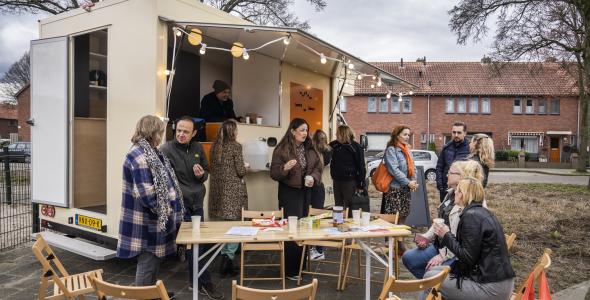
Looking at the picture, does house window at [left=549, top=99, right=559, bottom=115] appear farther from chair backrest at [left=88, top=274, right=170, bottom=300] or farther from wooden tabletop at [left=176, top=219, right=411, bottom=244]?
chair backrest at [left=88, top=274, right=170, bottom=300]

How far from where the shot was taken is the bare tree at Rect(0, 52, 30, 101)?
127 ft

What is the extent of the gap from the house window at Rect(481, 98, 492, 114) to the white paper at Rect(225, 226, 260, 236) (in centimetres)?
3088

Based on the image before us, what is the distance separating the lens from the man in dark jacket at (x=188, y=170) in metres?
4.14

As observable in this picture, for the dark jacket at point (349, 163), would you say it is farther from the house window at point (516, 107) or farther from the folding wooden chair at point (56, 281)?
the house window at point (516, 107)

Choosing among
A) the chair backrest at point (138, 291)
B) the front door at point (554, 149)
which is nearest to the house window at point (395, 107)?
the front door at point (554, 149)

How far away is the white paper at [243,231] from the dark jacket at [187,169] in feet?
2.04

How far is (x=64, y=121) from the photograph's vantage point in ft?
16.4

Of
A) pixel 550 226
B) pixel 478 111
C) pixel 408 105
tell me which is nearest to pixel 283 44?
pixel 550 226

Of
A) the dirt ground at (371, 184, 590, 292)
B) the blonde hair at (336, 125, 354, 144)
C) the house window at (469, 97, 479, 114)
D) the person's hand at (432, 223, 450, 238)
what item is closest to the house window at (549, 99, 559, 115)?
the house window at (469, 97, 479, 114)

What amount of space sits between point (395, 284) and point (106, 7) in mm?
4173

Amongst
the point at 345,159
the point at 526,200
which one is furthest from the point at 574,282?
the point at 526,200

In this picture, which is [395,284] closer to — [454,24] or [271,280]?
[271,280]

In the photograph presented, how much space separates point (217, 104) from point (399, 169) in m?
2.69

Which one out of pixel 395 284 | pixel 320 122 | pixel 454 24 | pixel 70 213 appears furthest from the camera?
pixel 454 24
